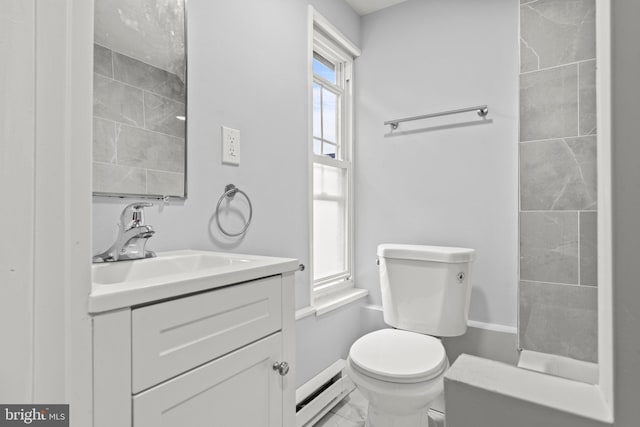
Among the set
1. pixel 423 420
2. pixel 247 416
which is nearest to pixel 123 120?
pixel 247 416

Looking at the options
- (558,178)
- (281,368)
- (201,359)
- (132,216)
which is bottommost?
(281,368)

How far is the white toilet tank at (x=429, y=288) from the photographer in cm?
161

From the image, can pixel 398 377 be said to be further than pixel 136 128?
Yes

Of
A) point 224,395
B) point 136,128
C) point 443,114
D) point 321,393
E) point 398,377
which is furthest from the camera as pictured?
point 443,114

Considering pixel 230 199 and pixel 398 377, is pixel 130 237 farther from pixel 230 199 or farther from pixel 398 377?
pixel 398 377

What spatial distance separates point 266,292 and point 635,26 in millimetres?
802

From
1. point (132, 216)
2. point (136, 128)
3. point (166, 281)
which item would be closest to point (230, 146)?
point (136, 128)

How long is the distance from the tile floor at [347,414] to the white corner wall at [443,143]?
23.7 inches

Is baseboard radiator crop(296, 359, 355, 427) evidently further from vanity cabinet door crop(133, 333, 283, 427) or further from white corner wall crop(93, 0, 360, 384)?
vanity cabinet door crop(133, 333, 283, 427)

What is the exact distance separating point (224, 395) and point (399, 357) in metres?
0.79

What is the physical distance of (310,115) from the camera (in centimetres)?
174

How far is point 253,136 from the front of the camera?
1423mm

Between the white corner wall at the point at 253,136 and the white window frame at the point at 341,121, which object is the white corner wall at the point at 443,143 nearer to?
the white window frame at the point at 341,121

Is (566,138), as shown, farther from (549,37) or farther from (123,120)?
(123,120)
